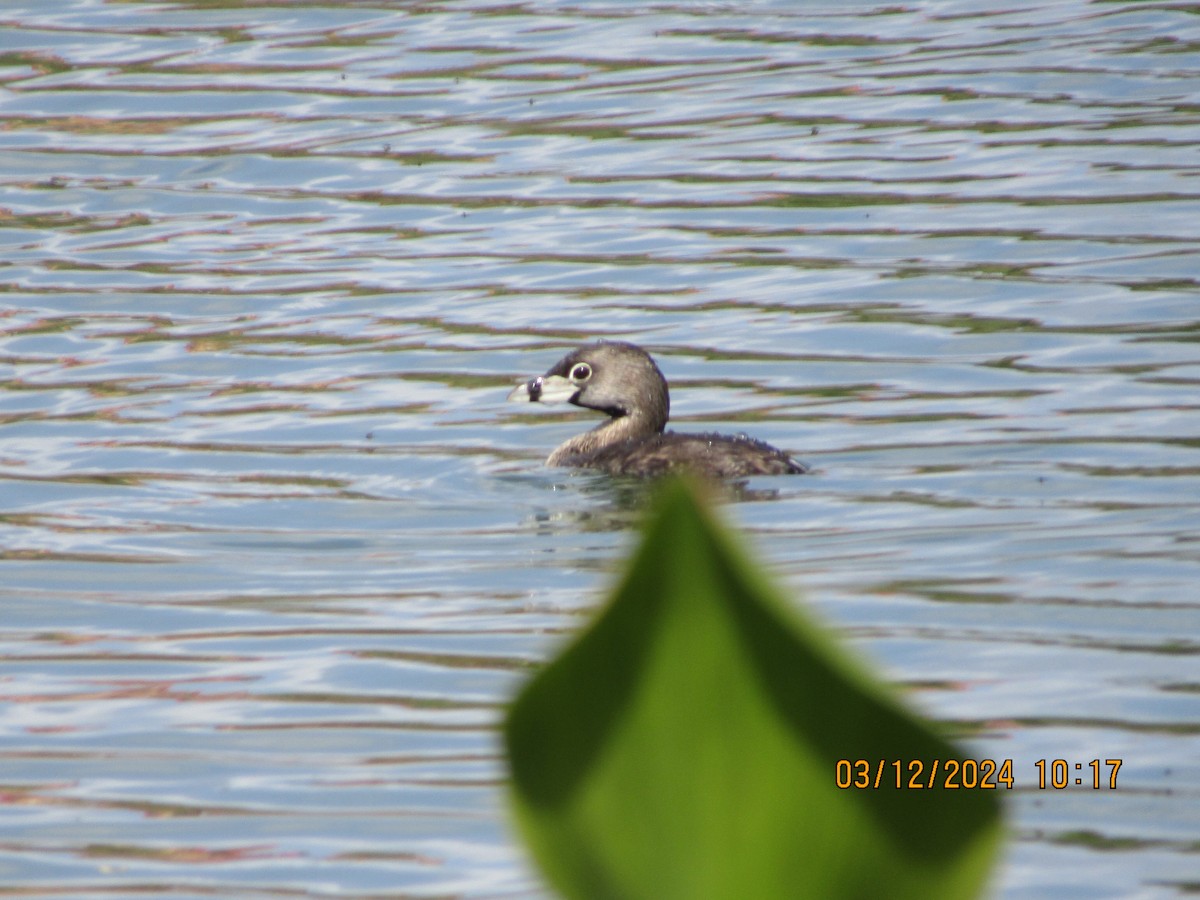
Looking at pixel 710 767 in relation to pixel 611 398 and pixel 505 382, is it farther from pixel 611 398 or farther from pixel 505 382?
pixel 505 382

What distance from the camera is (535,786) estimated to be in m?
0.92

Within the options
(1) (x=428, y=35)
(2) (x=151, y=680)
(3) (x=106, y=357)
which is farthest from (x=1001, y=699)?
(1) (x=428, y=35)

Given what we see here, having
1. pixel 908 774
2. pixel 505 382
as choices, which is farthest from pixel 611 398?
pixel 908 774

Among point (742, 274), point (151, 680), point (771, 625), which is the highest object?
point (771, 625)

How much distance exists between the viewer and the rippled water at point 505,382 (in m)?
5.25

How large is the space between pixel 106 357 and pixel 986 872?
1136 cm

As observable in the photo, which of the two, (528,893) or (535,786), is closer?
(535,786)

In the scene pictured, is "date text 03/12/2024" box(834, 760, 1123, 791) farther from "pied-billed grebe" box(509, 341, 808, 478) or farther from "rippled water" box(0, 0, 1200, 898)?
"pied-billed grebe" box(509, 341, 808, 478)

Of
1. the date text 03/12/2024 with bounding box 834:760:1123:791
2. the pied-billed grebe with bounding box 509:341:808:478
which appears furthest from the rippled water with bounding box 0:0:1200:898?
the date text 03/12/2024 with bounding box 834:760:1123:791

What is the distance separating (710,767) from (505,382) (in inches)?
406

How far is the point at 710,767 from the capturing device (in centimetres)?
91

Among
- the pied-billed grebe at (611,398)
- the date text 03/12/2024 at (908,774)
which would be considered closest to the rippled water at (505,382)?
the pied-billed grebe at (611,398)

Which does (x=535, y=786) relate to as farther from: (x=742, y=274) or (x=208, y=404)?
(x=742, y=274)

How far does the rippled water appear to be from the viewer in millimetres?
5250
